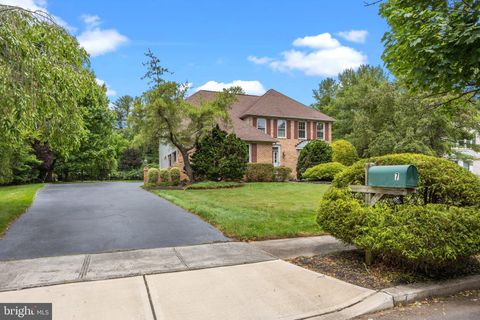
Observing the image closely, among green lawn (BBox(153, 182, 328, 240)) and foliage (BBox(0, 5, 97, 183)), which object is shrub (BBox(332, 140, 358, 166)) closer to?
green lawn (BBox(153, 182, 328, 240))

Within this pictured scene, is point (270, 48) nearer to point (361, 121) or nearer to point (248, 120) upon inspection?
point (248, 120)

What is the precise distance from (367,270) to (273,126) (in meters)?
21.8

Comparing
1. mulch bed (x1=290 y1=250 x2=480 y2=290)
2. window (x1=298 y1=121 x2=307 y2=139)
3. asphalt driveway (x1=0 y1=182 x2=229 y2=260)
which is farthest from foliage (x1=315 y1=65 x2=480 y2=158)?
mulch bed (x1=290 y1=250 x2=480 y2=290)

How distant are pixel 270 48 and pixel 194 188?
27.8ft

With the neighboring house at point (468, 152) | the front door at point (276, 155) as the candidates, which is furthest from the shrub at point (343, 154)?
the neighboring house at point (468, 152)

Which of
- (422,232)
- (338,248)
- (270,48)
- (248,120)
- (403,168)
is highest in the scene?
(270,48)

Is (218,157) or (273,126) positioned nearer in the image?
(218,157)

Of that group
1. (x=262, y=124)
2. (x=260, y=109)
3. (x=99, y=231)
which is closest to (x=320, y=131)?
(x=262, y=124)

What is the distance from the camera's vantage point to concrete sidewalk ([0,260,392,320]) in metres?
3.35

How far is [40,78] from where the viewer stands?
6195 millimetres

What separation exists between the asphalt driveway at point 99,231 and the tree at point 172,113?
7.75m

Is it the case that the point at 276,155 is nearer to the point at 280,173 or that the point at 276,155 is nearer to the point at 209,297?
the point at 280,173

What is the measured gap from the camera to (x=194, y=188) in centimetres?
1716

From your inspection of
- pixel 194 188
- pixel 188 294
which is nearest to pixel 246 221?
pixel 188 294
